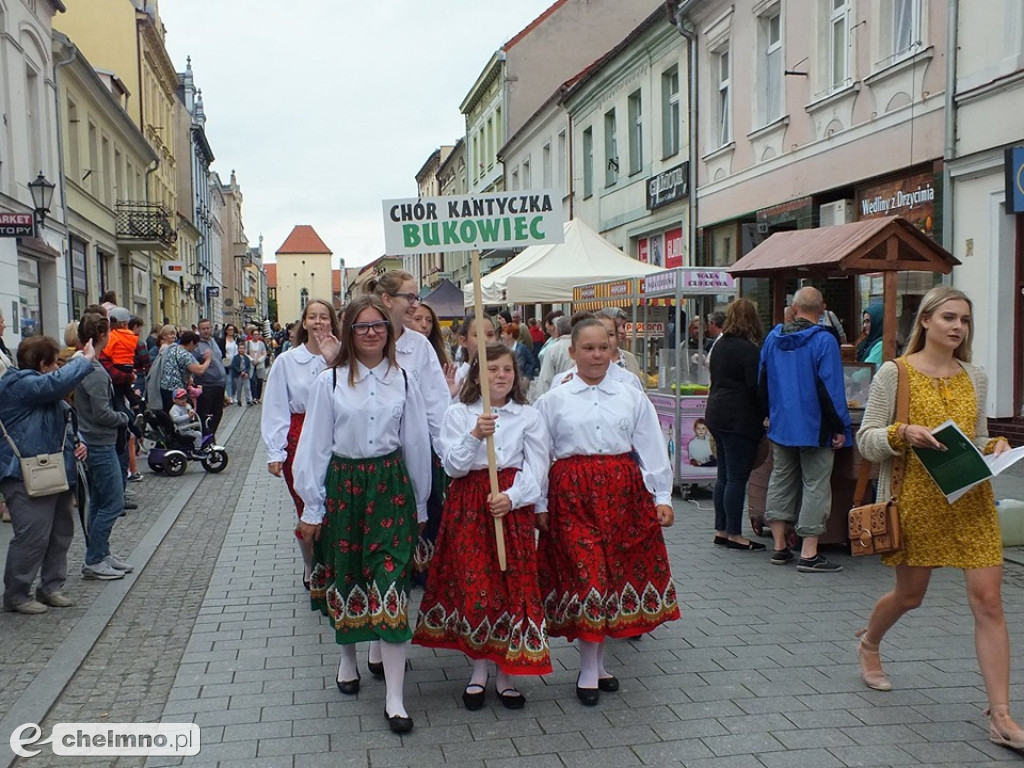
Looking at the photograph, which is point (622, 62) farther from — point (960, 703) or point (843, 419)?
point (960, 703)

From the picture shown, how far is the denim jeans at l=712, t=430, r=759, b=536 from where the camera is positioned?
7.48 metres

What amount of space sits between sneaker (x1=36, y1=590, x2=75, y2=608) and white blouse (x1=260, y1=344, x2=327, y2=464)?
1562 millimetres

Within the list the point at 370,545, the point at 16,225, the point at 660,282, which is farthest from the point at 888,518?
the point at 16,225

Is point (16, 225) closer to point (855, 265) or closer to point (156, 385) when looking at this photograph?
point (156, 385)

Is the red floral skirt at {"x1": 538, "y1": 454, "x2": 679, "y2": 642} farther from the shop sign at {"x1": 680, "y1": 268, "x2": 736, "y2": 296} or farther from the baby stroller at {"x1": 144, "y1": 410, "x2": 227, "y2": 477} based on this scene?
the baby stroller at {"x1": 144, "y1": 410, "x2": 227, "y2": 477}

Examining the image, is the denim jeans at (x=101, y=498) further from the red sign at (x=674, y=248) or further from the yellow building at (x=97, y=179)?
the yellow building at (x=97, y=179)

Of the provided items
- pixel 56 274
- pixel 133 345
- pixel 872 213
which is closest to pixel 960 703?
pixel 133 345

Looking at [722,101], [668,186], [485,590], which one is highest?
[722,101]

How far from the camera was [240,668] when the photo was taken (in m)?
4.99

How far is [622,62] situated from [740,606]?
62.3ft

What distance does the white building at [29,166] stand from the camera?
16.8 meters

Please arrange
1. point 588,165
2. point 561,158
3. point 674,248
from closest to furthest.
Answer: point 674,248, point 588,165, point 561,158

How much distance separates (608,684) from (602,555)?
2.14ft

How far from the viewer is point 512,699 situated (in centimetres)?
440
